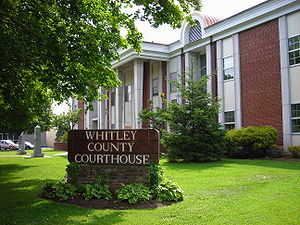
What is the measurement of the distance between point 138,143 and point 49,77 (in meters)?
3.43

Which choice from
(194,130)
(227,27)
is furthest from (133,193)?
(227,27)

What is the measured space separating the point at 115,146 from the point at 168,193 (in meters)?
1.79

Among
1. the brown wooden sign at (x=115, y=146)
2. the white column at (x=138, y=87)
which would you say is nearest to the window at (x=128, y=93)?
the white column at (x=138, y=87)

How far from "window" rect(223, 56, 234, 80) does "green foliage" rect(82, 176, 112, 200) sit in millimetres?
16593

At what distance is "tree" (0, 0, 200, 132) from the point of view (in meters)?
7.59

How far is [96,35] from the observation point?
952 cm

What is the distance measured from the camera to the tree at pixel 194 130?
16.1 metres

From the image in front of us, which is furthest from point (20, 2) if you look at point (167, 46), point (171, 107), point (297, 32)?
point (167, 46)

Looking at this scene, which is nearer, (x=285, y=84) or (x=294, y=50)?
(x=294, y=50)

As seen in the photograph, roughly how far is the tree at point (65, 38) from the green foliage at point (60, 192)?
2.71m

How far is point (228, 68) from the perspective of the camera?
22438 millimetres

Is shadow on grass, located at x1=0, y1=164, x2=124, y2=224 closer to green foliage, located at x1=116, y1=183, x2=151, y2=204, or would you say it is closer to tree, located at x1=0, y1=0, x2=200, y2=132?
green foliage, located at x1=116, y1=183, x2=151, y2=204

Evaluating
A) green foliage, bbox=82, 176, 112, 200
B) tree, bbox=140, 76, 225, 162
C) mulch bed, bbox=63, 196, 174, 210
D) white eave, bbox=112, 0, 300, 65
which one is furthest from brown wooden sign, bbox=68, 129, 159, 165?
tree, bbox=140, 76, 225, 162

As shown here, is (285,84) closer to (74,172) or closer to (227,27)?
(227,27)
